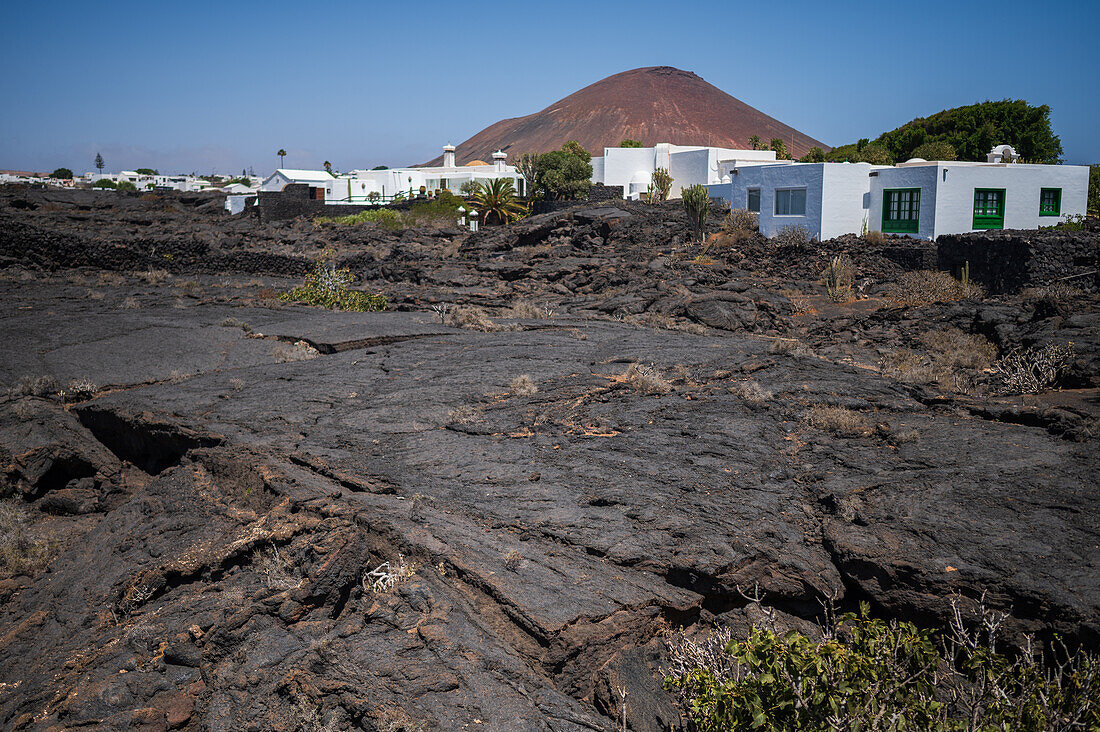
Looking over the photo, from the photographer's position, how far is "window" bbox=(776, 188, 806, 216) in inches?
1070

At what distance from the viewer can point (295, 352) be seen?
31.3 ft

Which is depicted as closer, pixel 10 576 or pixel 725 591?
pixel 725 591

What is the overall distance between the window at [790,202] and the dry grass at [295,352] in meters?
22.3

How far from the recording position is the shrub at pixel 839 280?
19.3 meters

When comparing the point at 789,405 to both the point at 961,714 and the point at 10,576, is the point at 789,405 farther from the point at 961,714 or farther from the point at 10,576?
the point at 10,576

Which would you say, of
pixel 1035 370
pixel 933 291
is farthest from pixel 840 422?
pixel 933 291

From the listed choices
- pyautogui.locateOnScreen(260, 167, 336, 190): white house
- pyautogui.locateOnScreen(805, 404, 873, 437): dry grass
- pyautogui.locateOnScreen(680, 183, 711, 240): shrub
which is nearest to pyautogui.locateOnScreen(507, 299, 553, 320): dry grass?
pyautogui.locateOnScreen(805, 404, 873, 437): dry grass

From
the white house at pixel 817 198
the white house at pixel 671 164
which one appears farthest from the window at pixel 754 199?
the white house at pixel 671 164

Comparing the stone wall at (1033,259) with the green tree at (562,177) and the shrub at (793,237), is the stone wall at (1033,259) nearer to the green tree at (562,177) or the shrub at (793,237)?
the shrub at (793,237)

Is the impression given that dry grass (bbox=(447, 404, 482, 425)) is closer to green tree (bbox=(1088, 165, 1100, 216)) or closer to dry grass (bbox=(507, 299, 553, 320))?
dry grass (bbox=(507, 299, 553, 320))

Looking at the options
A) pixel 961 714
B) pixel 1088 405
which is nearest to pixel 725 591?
pixel 961 714

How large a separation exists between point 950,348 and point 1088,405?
18.7 feet

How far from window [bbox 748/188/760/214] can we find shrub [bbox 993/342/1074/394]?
22.0m

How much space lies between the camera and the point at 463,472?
17.7 ft
